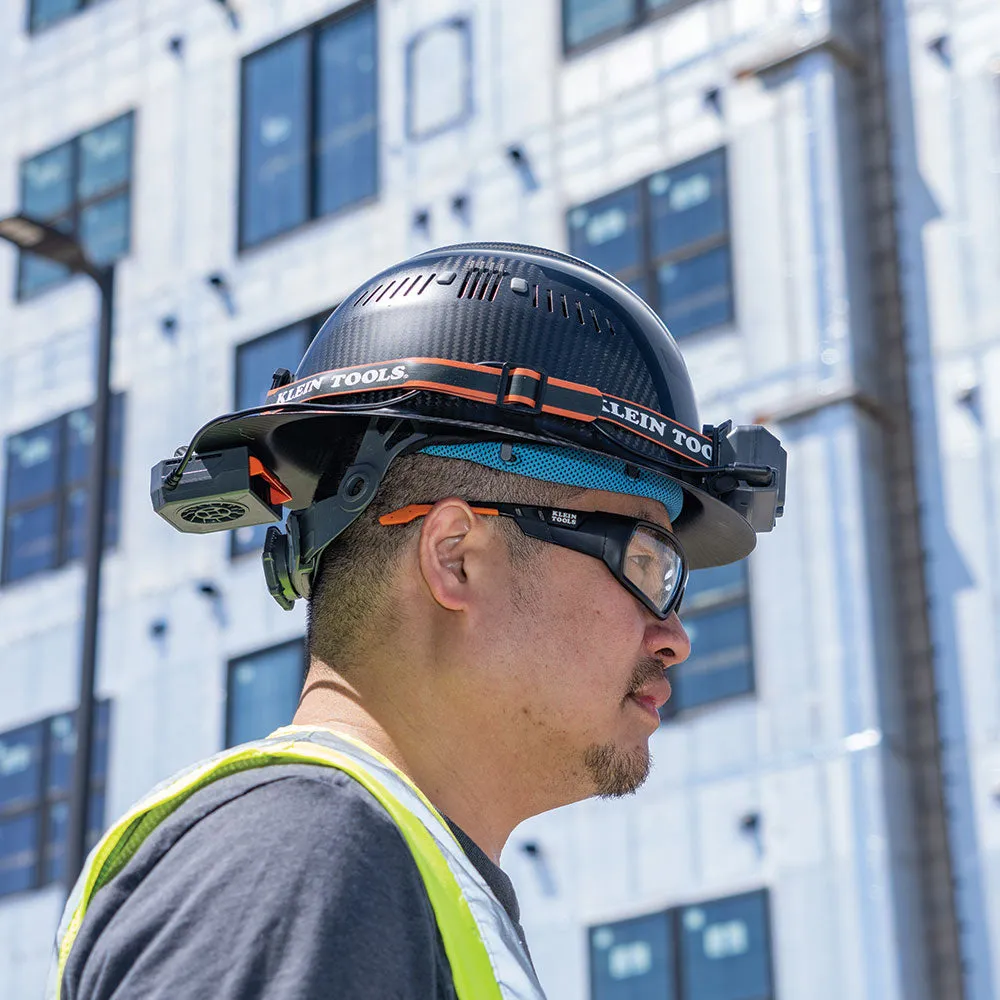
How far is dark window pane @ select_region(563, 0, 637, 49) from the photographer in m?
18.7

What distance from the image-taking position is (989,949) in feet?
47.6

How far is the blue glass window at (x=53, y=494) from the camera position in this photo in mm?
21797

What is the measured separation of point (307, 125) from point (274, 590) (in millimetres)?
17855

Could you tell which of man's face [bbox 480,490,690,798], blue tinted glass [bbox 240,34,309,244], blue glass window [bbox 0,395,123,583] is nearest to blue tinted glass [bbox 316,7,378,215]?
blue tinted glass [bbox 240,34,309,244]

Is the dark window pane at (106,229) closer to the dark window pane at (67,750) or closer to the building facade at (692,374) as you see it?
the building facade at (692,374)

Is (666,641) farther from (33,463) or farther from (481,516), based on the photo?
(33,463)

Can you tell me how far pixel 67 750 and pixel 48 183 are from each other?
6748 mm

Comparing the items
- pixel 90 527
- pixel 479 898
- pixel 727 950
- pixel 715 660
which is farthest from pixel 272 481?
pixel 715 660

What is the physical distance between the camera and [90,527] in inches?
608

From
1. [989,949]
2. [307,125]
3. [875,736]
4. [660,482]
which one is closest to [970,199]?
[875,736]

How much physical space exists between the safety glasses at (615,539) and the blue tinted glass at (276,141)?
17700 mm

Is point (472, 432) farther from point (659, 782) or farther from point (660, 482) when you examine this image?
point (659, 782)

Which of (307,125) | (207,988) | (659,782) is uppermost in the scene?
(307,125)

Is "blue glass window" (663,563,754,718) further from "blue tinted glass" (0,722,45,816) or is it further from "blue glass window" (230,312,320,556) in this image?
"blue tinted glass" (0,722,45,816)
